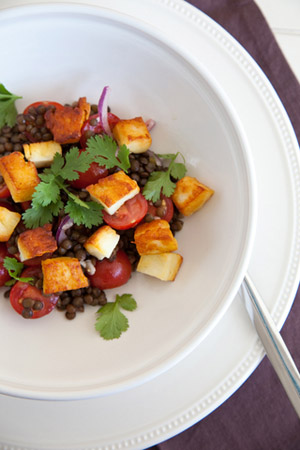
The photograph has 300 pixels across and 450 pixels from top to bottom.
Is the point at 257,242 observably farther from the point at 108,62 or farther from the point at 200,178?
the point at 108,62

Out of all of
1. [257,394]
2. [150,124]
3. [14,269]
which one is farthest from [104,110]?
[257,394]

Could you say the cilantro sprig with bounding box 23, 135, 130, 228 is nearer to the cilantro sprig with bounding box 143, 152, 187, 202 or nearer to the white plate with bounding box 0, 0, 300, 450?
the cilantro sprig with bounding box 143, 152, 187, 202

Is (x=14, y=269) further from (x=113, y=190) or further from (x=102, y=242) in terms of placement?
(x=113, y=190)

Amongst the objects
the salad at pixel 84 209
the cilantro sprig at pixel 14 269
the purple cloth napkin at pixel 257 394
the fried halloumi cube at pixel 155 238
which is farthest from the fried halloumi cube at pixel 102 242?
the purple cloth napkin at pixel 257 394

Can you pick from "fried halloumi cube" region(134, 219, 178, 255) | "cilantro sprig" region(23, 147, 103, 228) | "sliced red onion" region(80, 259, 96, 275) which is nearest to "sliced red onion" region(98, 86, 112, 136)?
"cilantro sprig" region(23, 147, 103, 228)

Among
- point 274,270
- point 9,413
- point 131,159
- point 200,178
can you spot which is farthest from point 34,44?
point 9,413

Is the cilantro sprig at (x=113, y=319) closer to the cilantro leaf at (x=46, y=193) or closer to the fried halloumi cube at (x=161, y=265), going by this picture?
the fried halloumi cube at (x=161, y=265)
